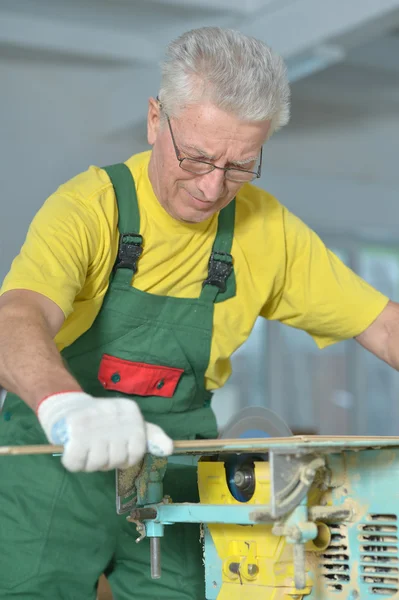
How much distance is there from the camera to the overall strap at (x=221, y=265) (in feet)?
5.97

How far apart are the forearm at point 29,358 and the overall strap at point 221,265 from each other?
1.55 ft

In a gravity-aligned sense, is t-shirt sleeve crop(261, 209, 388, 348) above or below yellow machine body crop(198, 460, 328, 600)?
above

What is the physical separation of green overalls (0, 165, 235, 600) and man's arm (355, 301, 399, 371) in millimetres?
341

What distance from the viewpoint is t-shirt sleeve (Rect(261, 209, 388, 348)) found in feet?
6.40

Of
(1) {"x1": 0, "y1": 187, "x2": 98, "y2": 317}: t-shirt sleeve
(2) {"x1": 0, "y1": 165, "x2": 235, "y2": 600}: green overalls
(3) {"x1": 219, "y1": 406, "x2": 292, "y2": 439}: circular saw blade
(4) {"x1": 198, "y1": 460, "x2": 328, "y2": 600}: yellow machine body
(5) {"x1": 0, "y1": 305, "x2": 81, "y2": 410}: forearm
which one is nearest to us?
(5) {"x1": 0, "y1": 305, "x2": 81, "y2": 410}: forearm

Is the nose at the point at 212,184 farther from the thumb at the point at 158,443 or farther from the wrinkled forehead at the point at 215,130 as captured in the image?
the thumb at the point at 158,443

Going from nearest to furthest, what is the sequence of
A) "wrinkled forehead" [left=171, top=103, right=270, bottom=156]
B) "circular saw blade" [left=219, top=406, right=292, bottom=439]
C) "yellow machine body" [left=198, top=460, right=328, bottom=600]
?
"yellow machine body" [left=198, top=460, right=328, bottom=600] → "wrinkled forehead" [left=171, top=103, right=270, bottom=156] → "circular saw blade" [left=219, top=406, right=292, bottom=439]

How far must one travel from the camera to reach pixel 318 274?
76.9 inches

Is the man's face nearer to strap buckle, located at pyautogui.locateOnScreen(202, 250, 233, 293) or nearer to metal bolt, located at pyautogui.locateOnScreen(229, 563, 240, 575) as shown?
strap buckle, located at pyautogui.locateOnScreen(202, 250, 233, 293)

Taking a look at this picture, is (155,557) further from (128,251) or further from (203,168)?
(203,168)

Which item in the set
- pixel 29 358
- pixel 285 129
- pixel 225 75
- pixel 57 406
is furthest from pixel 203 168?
pixel 285 129

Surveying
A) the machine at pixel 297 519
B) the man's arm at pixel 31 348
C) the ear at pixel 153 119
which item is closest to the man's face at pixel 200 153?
the ear at pixel 153 119

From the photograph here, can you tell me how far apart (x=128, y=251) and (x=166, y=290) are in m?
0.12

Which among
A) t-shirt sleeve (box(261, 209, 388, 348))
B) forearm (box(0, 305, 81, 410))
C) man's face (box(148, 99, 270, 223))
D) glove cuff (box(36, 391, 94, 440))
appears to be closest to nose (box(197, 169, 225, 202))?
man's face (box(148, 99, 270, 223))
